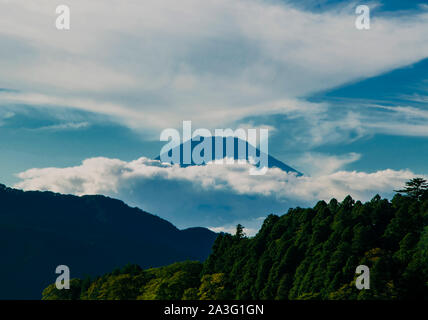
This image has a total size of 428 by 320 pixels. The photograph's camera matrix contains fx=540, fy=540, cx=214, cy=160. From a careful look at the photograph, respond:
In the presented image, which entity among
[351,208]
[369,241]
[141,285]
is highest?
[351,208]

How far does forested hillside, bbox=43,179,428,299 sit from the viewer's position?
3118 inches

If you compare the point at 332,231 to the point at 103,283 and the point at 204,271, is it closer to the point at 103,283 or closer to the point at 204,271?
the point at 204,271

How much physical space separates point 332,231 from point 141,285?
5366 centimetres

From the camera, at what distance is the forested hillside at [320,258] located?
260 feet

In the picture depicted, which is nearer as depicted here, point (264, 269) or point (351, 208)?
point (264, 269)

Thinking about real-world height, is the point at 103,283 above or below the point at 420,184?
below

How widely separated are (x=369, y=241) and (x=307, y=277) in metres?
11.7

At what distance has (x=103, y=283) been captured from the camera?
443 ft

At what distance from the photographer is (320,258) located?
290 ft
